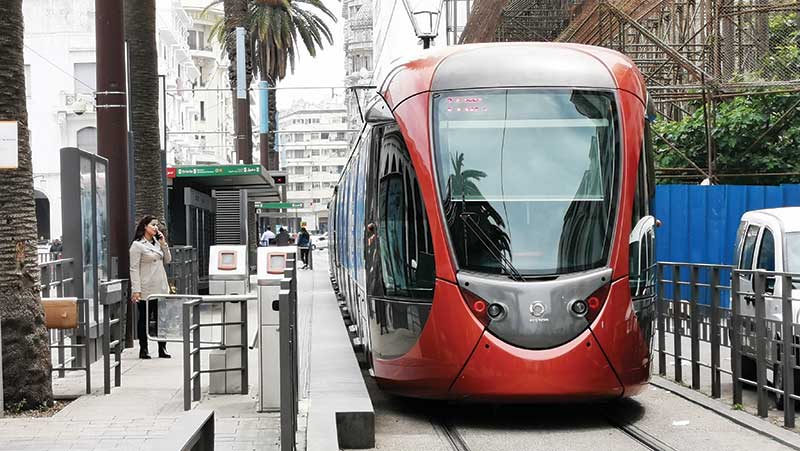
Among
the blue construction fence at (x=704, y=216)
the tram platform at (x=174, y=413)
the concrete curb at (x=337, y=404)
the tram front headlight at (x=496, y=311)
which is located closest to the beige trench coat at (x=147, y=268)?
the tram platform at (x=174, y=413)

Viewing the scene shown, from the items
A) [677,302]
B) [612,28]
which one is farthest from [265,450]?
[612,28]

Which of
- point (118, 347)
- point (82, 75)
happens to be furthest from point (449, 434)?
point (82, 75)

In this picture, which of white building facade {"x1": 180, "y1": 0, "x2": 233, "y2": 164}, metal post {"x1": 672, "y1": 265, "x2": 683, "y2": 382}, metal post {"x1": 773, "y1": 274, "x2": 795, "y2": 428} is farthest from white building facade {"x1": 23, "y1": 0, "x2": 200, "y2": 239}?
metal post {"x1": 773, "y1": 274, "x2": 795, "y2": 428}

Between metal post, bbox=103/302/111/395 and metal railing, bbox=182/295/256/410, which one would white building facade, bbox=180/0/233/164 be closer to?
metal post, bbox=103/302/111/395

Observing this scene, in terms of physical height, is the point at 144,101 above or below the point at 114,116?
above

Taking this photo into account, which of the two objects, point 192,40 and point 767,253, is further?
point 192,40

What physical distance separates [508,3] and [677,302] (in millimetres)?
23008

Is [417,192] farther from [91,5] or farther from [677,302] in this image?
[91,5]

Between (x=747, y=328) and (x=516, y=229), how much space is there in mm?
2244

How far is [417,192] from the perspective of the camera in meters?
10.2

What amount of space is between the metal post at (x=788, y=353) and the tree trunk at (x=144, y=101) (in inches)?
490

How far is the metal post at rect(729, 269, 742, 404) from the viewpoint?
34.8ft

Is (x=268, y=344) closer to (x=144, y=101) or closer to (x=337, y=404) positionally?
(x=337, y=404)

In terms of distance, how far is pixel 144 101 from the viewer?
19.9 metres
